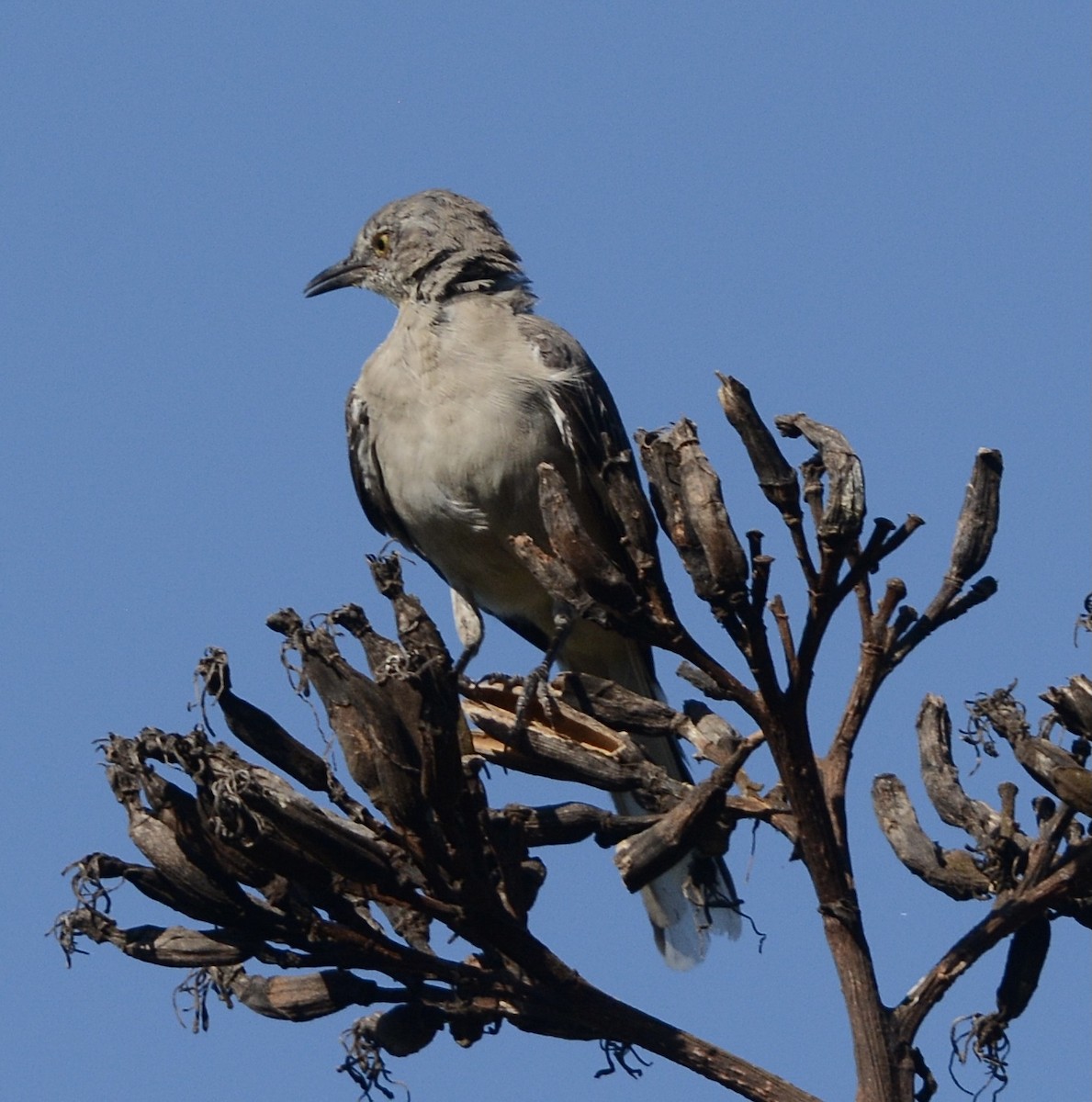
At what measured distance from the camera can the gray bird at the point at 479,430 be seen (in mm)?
7922

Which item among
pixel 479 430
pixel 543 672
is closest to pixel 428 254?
pixel 479 430

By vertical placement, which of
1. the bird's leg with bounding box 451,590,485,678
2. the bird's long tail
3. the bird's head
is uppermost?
the bird's head

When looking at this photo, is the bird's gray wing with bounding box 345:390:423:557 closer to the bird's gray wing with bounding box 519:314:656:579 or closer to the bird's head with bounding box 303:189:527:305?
the bird's head with bounding box 303:189:527:305

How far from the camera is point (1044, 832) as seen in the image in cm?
473

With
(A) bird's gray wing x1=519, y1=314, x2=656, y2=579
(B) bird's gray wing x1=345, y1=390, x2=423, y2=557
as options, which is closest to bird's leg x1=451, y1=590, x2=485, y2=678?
(B) bird's gray wing x1=345, y1=390, x2=423, y2=557

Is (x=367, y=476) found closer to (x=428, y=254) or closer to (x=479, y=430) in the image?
(x=479, y=430)

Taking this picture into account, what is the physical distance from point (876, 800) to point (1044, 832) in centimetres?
59

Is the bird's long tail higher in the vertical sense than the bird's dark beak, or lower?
lower

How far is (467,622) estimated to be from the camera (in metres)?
8.73

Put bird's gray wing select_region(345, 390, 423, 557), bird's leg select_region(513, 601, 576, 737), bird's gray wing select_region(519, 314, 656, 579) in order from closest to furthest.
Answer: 1. bird's leg select_region(513, 601, 576, 737)
2. bird's gray wing select_region(519, 314, 656, 579)
3. bird's gray wing select_region(345, 390, 423, 557)

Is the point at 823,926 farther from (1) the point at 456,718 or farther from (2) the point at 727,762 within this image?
(1) the point at 456,718

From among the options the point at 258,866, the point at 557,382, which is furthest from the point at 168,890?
the point at 557,382

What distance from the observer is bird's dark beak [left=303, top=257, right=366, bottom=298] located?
9.16m

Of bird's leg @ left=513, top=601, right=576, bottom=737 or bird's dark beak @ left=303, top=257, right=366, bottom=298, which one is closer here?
bird's leg @ left=513, top=601, right=576, bottom=737
